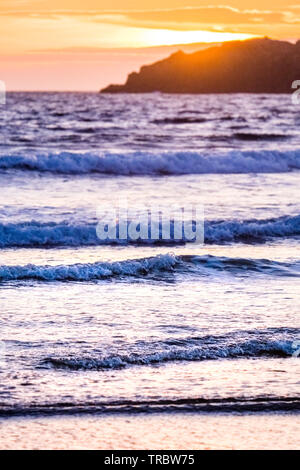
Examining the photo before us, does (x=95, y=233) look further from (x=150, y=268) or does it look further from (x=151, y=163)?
(x=151, y=163)

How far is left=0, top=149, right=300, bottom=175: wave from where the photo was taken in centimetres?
2425

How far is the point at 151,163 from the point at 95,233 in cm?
1119

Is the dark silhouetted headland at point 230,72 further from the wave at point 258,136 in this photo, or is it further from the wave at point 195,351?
the wave at point 195,351

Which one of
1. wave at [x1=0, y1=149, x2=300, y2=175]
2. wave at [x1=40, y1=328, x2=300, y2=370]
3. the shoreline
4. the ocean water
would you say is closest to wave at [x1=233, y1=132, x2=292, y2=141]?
wave at [x1=0, y1=149, x2=300, y2=175]

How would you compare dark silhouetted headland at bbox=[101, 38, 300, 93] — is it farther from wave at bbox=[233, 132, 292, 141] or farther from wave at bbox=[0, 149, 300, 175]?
wave at bbox=[0, 149, 300, 175]

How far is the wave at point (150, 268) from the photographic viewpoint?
1060cm

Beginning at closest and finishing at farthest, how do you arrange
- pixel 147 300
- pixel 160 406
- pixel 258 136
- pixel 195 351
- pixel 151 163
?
pixel 160 406 < pixel 195 351 < pixel 147 300 < pixel 151 163 < pixel 258 136

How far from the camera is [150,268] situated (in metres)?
11.2

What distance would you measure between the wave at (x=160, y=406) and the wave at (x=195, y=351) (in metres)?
0.83

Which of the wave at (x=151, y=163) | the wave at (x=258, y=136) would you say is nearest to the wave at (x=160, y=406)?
the wave at (x=151, y=163)

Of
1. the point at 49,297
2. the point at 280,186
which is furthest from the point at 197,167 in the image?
the point at 49,297

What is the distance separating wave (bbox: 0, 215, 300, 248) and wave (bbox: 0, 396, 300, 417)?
7727 millimetres

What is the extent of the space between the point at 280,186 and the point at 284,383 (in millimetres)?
15127

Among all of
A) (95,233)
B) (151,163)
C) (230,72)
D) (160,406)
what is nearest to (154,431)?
(160,406)
